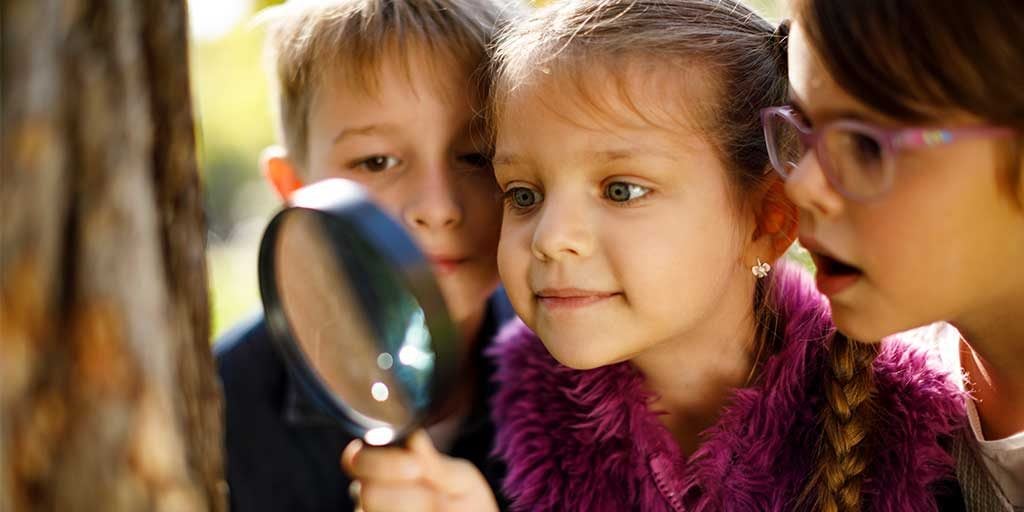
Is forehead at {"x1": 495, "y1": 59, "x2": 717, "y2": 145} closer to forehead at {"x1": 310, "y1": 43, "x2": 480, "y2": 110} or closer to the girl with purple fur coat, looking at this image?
the girl with purple fur coat

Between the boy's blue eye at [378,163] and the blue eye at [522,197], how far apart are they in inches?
16.6

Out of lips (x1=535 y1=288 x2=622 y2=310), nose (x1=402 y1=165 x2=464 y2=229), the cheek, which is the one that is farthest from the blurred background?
lips (x1=535 y1=288 x2=622 y2=310)

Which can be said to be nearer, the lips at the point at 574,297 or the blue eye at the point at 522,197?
the lips at the point at 574,297

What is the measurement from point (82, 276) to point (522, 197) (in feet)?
4.09

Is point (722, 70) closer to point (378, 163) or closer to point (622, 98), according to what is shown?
point (622, 98)

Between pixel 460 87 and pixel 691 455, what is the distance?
99 cm

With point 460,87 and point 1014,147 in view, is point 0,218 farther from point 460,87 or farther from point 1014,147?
point 460,87

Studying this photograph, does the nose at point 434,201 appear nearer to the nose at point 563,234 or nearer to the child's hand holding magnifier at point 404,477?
the nose at point 563,234

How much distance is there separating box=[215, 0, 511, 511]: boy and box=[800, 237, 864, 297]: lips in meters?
0.79

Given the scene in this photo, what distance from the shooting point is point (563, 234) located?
195 centimetres

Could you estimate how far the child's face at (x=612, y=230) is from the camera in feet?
6.50

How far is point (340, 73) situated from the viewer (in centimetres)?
252

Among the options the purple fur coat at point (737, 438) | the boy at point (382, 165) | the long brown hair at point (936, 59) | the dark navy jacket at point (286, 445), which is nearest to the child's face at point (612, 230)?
the purple fur coat at point (737, 438)

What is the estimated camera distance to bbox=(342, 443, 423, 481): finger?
158 cm
